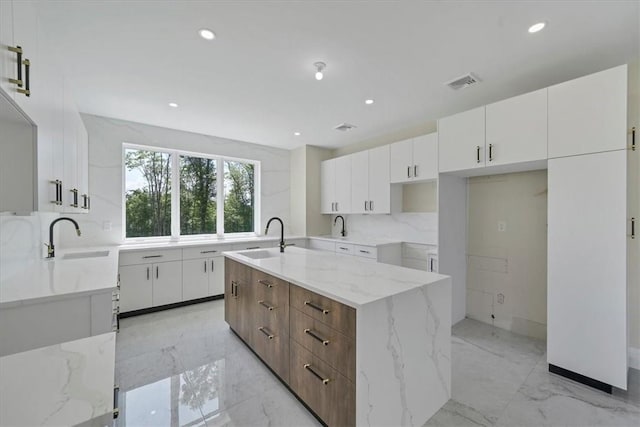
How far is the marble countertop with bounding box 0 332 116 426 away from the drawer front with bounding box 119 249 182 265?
291cm

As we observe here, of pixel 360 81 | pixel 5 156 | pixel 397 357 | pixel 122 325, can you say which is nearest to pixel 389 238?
pixel 360 81

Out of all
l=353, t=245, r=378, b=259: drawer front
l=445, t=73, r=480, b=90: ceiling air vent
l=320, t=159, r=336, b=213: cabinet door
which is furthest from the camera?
l=320, t=159, r=336, b=213: cabinet door

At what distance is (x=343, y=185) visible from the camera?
4.76 metres

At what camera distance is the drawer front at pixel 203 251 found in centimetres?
386

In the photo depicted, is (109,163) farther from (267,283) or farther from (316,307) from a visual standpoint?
(316,307)

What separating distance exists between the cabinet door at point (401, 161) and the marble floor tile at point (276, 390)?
6.83 ft

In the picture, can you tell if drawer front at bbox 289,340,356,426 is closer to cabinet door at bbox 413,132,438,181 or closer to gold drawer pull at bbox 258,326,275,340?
gold drawer pull at bbox 258,326,275,340

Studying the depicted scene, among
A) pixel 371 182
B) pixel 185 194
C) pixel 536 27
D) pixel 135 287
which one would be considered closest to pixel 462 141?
pixel 536 27

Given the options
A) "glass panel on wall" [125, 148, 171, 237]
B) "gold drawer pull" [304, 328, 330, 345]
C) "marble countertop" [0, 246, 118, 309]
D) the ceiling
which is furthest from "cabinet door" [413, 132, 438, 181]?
"glass panel on wall" [125, 148, 171, 237]

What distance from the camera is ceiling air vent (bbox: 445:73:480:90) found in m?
2.50

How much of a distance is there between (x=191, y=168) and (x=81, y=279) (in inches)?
116

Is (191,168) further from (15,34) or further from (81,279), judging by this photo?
(15,34)

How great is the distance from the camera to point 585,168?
2096 mm

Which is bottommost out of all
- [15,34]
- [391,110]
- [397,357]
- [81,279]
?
[397,357]
